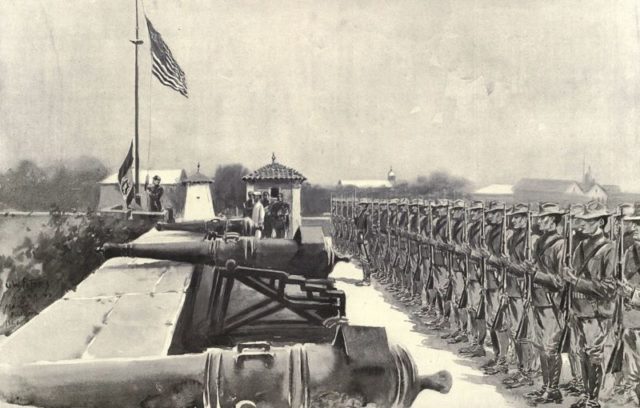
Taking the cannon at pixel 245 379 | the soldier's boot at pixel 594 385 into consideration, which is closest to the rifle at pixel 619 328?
the soldier's boot at pixel 594 385

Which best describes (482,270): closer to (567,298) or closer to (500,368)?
(500,368)

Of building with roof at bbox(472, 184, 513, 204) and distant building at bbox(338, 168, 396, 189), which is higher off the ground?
distant building at bbox(338, 168, 396, 189)

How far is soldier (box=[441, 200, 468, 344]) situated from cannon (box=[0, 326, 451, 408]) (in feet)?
16.3

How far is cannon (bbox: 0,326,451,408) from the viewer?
1.59 m

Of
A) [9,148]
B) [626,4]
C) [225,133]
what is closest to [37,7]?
[9,148]

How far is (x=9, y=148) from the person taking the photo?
552 centimetres

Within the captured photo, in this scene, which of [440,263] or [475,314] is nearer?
[475,314]

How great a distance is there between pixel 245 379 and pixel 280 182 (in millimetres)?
4139

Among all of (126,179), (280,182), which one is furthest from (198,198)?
(280,182)

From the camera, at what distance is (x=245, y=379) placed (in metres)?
1.67

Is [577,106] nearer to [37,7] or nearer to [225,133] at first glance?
[225,133]

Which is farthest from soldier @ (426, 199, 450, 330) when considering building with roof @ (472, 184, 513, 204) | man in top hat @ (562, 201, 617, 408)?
man in top hat @ (562, 201, 617, 408)

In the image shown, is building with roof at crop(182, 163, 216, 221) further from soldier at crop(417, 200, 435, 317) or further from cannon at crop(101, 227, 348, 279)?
soldier at crop(417, 200, 435, 317)

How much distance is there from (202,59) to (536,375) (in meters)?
4.35
